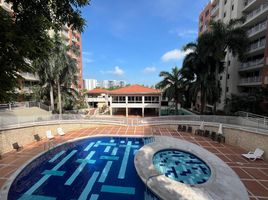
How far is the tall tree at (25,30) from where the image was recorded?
166 inches

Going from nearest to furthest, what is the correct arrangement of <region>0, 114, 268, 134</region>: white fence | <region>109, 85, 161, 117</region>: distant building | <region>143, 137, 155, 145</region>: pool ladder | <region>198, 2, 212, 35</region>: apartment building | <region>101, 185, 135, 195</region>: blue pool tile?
<region>101, 185, 135, 195</region>: blue pool tile → <region>0, 114, 268, 134</region>: white fence → <region>143, 137, 155, 145</region>: pool ladder → <region>109, 85, 161, 117</region>: distant building → <region>198, 2, 212, 35</region>: apartment building

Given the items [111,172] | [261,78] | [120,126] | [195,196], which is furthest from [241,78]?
[111,172]

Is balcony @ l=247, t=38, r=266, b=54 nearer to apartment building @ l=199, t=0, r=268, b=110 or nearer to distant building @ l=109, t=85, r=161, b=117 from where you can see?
apartment building @ l=199, t=0, r=268, b=110

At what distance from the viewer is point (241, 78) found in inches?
972

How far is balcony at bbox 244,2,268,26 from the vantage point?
63.0 feet

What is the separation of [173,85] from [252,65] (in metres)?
12.1

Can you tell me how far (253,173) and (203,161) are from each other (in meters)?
2.95

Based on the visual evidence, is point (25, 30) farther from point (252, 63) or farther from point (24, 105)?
point (252, 63)

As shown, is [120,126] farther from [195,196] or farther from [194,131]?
[195,196]

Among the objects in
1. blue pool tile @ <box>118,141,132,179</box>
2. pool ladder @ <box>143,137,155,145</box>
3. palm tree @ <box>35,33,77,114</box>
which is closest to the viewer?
blue pool tile @ <box>118,141,132,179</box>

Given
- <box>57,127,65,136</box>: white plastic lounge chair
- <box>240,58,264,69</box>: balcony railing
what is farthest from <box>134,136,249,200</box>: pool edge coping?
<box>240,58,264,69</box>: balcony railing

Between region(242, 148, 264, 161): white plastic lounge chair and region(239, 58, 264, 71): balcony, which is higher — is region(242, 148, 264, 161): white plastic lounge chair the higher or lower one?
the lower one

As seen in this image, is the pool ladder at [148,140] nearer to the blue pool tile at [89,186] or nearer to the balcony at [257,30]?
the blue pool tile at [89,186]

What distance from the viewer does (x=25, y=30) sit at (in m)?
4.57
